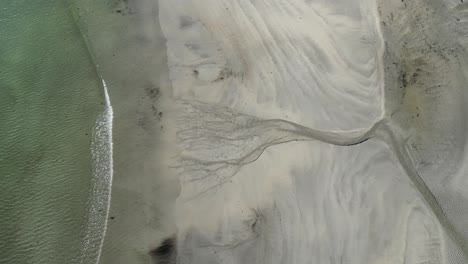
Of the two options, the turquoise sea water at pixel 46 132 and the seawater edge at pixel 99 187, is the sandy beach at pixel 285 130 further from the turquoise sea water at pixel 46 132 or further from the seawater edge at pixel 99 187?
the turquoise sea water at pixel 46 132

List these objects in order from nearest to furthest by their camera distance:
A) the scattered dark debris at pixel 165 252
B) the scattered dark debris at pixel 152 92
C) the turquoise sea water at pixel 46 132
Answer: the scattered dark debris at pixel 165 252
the turquoise sea water at pixel 46 132
the scattered dark debris at pixel 152 92

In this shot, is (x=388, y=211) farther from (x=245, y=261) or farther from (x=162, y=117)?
(x=162, y=117)

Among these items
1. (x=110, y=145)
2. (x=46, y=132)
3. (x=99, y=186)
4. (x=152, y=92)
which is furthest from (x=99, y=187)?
(x=152, y=92)

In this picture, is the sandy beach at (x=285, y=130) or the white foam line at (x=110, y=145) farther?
the white foam line at (x=110, y=145)

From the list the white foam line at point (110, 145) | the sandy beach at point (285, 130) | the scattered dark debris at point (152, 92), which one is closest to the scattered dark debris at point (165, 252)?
the sandy beach at point (285, 130)

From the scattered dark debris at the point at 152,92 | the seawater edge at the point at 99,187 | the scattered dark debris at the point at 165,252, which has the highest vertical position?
the scattered dark debris at the point at 152,92

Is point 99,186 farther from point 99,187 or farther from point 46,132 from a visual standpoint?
point 46,132

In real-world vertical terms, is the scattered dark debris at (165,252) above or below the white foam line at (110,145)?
below

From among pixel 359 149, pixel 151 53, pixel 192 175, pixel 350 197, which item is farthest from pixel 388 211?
pixel 151 53

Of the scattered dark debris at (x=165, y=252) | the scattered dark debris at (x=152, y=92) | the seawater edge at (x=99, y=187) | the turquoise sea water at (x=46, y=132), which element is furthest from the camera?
the scattered dark debris at (x=152, y=92)

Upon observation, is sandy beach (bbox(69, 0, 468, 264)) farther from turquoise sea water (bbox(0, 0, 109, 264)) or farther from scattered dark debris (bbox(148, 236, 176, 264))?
turquoise sea water (bbox(0, 0, 109, 264))
